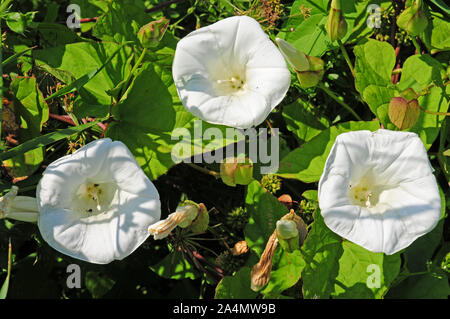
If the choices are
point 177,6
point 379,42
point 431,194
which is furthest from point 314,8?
point 431,194

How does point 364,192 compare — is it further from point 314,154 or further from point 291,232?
point 291,232

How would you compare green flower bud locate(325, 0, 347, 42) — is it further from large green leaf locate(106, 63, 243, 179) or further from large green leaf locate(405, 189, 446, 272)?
large green leaf locate(405, 189, 446, 272)

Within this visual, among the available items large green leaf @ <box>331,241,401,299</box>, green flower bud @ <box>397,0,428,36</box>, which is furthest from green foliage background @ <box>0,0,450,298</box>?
green flower bud @ <box>397,0,428,36</box>

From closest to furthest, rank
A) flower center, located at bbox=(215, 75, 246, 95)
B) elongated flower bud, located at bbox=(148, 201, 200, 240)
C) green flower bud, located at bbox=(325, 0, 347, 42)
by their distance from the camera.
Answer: elongated flower bud, located at bbox=(148, 201, 200, 240) → green flower bud, located at bbox=(325, 0, 347, 42) → flower center, located at bbox=(215, 75, 246, 95)

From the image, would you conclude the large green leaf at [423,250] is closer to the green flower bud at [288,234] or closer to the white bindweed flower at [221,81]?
the green flower bud at [288,234]

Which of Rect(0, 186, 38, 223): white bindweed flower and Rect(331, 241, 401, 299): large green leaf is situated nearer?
Rect(0, 186, 38, 223): white bindweed flower

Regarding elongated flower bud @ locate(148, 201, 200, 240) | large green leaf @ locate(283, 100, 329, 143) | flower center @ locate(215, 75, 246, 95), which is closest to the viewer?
elongated flower bud @ locate(148, 201, 200, 240)

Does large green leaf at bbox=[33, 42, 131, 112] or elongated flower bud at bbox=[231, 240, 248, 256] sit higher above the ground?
large green leaf at bbox=[33, 42, 131, 112]

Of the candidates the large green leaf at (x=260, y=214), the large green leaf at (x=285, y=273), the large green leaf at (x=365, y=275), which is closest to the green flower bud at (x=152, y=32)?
the large green leaf at (x=260, y=214)
